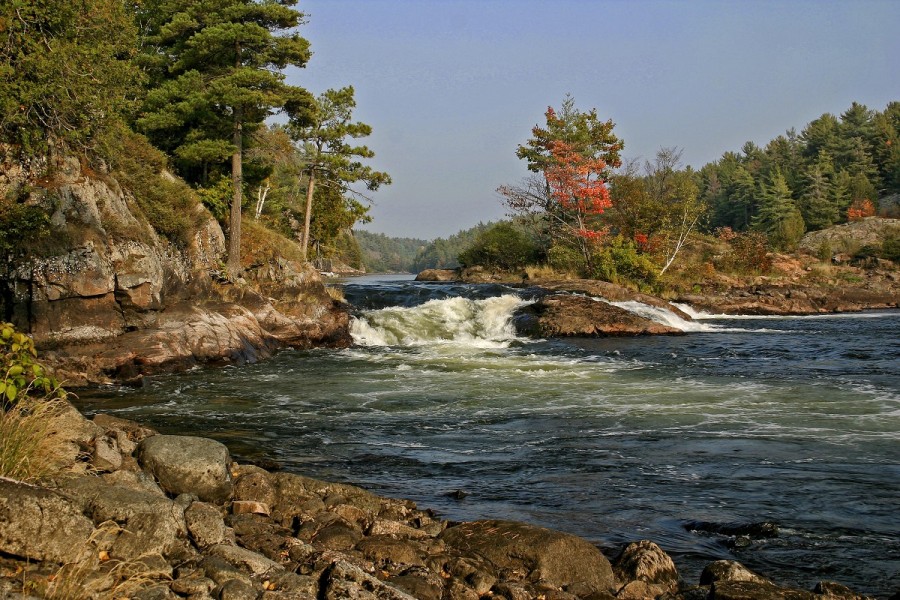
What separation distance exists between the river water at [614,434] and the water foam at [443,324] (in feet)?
7.10

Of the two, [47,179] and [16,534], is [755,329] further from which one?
[16,534]

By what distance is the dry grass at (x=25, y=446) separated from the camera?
5.22 metres

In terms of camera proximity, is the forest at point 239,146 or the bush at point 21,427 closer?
the bush at point 21,427

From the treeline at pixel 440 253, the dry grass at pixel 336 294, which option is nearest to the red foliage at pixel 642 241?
the dry grass at pixel 336 294

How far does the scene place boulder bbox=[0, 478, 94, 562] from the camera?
429 cm

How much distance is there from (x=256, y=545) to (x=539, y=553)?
235 centimetres

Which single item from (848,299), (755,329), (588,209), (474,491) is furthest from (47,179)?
(848,299)

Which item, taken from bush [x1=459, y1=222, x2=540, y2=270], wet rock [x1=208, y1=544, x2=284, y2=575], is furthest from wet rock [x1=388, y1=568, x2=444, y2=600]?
bush [x1=459, y1=222, x2=540, y2=270]

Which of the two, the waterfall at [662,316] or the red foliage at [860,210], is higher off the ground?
the red foliage at [860,210]

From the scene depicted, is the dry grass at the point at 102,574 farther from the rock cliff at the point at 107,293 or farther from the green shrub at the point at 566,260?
the green shrub at the point at 566,260

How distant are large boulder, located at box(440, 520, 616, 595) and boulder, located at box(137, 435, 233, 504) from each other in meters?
2.30

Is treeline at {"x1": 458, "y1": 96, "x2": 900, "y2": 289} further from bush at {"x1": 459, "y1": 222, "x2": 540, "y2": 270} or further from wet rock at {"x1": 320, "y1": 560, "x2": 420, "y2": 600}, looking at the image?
wet rock at {"x1": 320, "y1": 560, "x2": 420, "y2": 600}

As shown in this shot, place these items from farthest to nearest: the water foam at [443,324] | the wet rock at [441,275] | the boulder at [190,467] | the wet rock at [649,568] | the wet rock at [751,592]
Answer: the wet rock at [441,275], the water foam at [443,324], the boulder at [190,467], the wet rock at [649,568], the wet rock at [751,592]

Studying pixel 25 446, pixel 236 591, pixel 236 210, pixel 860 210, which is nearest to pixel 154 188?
pixel 236 210
